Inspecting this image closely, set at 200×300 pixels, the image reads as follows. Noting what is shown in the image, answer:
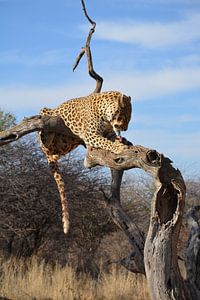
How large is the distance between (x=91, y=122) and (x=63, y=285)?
525cm

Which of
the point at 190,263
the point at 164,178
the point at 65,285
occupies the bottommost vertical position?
the point at 65,285

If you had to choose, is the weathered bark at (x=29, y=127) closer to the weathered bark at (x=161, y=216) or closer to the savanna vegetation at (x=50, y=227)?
the weathered bark at (x=161, y=216)

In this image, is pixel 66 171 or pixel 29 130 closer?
pixel 29 130

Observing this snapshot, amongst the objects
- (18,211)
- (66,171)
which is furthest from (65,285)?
(66,171)

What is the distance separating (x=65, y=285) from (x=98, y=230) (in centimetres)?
444

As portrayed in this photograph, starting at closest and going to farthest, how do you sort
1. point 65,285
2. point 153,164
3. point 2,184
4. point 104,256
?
1. point 153,164
2. point 65,285
3. point 2,184
4. point 104,256

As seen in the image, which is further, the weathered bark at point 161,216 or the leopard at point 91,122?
the leopard at point 91,122

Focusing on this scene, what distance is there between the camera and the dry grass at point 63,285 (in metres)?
11.1

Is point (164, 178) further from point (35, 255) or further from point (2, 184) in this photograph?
point (35, 255)

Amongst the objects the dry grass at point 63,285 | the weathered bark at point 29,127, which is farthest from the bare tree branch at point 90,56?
the dry grass at point 63,285

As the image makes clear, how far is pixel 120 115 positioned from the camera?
6879mm

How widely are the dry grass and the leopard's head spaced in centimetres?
474

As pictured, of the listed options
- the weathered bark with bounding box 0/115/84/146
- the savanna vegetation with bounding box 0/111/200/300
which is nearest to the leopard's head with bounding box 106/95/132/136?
the weathered bark with bounding box 0/115/84/146

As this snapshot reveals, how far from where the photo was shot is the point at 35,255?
1506cm
